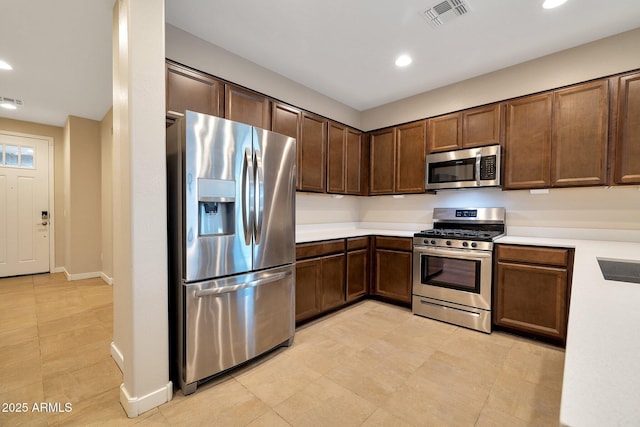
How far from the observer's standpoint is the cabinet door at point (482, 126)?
118 inches

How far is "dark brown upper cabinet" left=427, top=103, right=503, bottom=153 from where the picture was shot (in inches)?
119

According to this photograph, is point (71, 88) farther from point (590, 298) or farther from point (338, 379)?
point (590, 298)

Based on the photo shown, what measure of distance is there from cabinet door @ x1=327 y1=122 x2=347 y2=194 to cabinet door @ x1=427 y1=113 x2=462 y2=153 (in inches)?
43.3

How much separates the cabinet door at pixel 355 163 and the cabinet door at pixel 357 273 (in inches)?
36.2

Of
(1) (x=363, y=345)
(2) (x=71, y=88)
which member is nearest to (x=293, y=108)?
(1) (x=363, y=345)

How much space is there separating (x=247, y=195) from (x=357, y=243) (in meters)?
1.79

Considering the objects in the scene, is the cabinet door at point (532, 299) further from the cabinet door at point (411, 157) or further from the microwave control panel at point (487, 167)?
the cabinet door at point (411, 157)

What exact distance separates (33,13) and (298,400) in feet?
11.8

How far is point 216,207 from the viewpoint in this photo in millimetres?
1988

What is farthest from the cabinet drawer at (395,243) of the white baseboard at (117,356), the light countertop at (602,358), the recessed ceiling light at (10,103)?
the recessed ceiling light at (10,103)

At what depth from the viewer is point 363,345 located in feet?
8.27

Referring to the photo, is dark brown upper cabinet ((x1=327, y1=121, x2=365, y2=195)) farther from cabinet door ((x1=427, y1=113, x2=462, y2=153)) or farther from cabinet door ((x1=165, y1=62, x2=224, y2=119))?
cabinet door ((x1=165, y1=62, x2=224, y2=119))

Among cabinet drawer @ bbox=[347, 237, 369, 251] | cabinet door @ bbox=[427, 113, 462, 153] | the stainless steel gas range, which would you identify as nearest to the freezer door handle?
cabinet drawer @ bbox=[347, 237, 369, 251]

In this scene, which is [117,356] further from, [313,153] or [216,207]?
[313,153]
